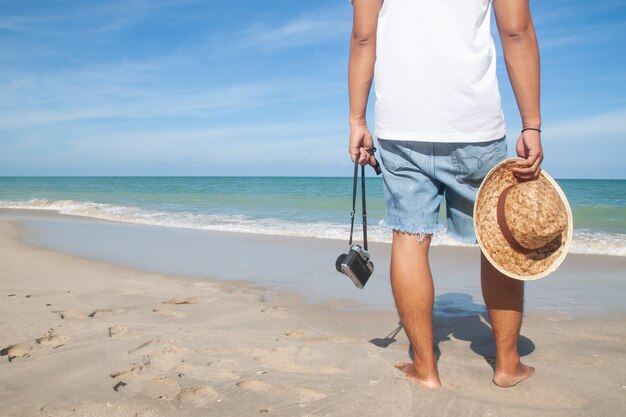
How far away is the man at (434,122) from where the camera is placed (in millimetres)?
2047

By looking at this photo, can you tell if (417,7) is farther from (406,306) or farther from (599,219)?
(599,219)

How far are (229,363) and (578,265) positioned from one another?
4.86 meters

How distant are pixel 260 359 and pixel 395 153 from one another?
1318 mm

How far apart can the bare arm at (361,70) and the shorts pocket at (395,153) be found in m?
0.09

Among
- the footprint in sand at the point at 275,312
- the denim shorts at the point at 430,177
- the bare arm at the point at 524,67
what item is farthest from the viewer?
the footprint in sand at the point at 275,312

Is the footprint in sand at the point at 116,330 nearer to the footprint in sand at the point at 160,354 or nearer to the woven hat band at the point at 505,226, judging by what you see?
the footprint in sand at the point at 160,354

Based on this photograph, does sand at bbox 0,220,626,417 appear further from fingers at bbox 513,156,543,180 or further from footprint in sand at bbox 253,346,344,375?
fingers at bbox 513,156,543,180

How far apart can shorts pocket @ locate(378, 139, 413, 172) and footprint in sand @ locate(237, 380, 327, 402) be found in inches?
41.8

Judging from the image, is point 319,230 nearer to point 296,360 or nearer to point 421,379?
point 296,360

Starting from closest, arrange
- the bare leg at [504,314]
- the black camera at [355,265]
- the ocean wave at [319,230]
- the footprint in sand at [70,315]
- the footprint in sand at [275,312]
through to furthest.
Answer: the bare leg at [504,314] → the black camera at [355,265] → the footprint in sand at [70,315] → the footprint in sand at [275,312] → the ocean wave at [319,230]

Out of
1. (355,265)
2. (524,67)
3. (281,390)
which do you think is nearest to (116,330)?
(281,390)

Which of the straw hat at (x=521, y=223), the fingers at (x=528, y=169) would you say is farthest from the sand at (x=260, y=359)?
the fingers at (x=528, y=169)

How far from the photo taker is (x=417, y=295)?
2.19m

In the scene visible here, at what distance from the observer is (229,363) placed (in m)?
2.55
